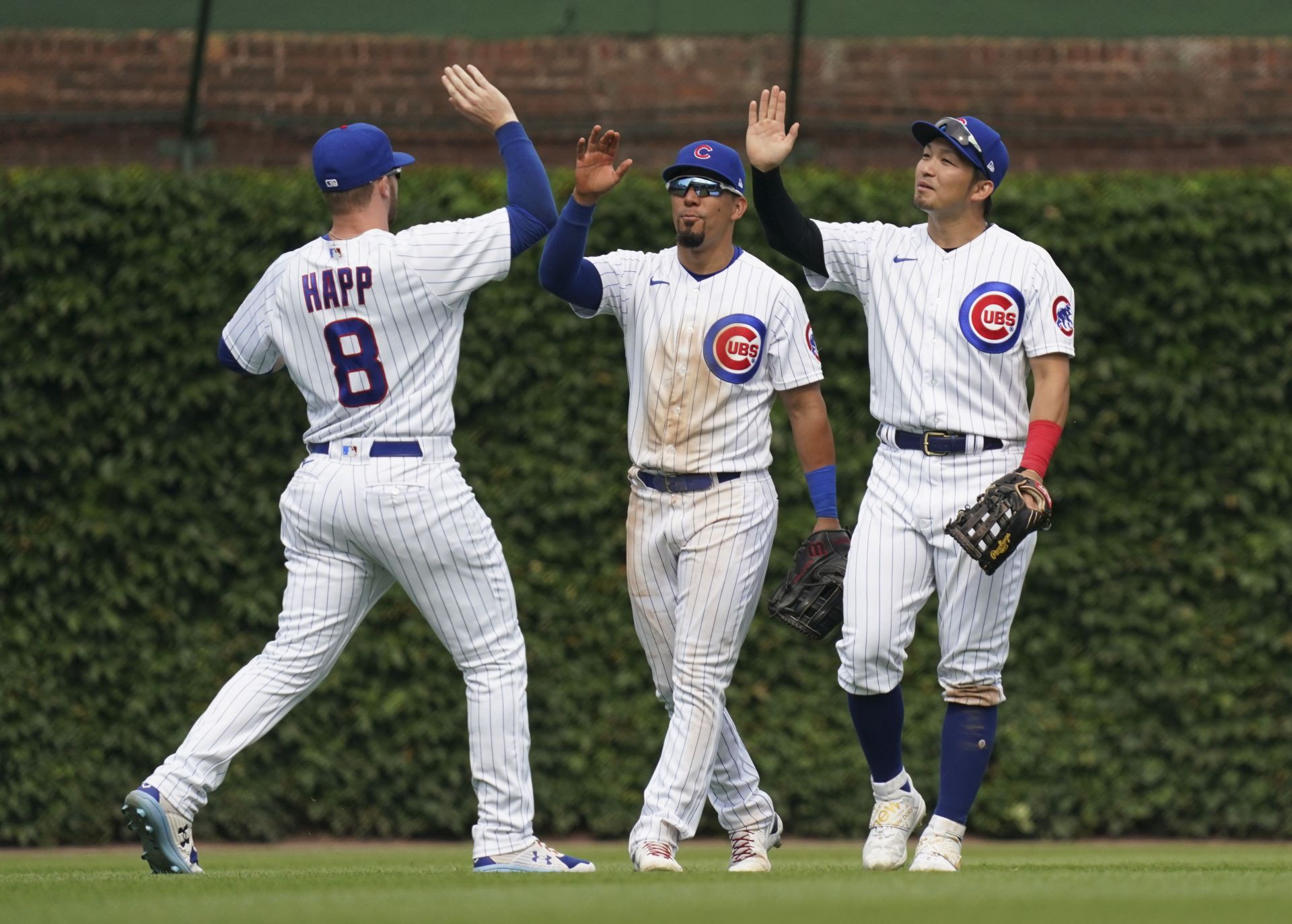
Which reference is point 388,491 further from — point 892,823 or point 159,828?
point 892,823

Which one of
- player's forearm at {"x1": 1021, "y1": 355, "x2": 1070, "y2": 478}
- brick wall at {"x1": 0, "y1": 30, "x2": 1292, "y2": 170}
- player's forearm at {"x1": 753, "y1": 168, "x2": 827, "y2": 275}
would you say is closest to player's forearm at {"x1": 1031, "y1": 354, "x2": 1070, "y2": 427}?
player's forearm at {"x1": 1021, "y1": 355, "x2": 1070, "y2": 478}

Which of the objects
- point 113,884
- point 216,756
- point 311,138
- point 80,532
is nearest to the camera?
point 113,884

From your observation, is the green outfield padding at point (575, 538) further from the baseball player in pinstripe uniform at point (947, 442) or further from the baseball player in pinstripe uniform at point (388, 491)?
the baseball player in pinstripe uniform at point (388, 491)

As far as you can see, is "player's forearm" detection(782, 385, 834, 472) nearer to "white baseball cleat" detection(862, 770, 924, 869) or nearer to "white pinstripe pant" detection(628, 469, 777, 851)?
"white pinstripe pant" detection(628, 469, 777, 851)

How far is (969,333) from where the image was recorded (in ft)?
17.1

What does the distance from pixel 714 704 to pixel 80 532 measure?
370cm

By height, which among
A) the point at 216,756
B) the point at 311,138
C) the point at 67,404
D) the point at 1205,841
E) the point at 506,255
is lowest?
the point at 1205,841

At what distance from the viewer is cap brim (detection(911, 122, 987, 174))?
210 inches

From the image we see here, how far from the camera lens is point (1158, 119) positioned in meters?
9.52

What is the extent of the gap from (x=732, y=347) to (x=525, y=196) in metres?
0.80

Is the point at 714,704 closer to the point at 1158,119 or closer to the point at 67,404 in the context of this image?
the point at 67,404

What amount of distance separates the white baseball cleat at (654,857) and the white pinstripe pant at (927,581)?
80 centimetres

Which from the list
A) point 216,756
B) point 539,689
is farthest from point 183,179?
point 216,756

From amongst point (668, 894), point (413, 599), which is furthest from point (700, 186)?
point (668, 894)
